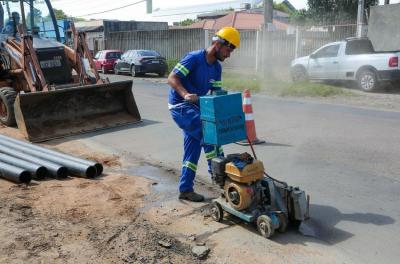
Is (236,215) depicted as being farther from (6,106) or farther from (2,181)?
(6,106)

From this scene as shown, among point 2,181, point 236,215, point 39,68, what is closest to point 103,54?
point 39,68

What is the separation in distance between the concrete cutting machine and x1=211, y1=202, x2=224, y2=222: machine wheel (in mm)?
84

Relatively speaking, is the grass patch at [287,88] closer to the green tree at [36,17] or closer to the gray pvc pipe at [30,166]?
the green tree at [36,17]

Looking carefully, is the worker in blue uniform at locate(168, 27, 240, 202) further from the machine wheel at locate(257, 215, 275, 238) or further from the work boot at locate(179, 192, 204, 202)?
the machine wheel at locate(257, 215, 275, 238)

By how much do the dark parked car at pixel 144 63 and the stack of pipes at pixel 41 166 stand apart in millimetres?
17251

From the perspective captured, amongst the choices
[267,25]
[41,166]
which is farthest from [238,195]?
[267,25]

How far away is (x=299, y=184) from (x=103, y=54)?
23834mm

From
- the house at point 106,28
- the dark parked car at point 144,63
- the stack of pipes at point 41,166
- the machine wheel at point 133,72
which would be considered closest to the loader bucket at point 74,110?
the stack of pipes at point 41,166

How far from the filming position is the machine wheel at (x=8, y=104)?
10039 mm

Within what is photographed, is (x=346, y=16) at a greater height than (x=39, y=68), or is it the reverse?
(x=346, y=16)

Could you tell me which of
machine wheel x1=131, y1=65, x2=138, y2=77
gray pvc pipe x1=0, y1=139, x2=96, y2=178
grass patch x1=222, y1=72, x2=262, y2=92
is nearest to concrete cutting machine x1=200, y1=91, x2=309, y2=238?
gray pvc pipe x1=0, y1=139, x2=96, y2=178

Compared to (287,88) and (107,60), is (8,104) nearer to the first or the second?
(287,88)

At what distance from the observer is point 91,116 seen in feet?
32.8

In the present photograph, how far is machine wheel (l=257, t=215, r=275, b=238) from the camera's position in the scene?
4250 mm
